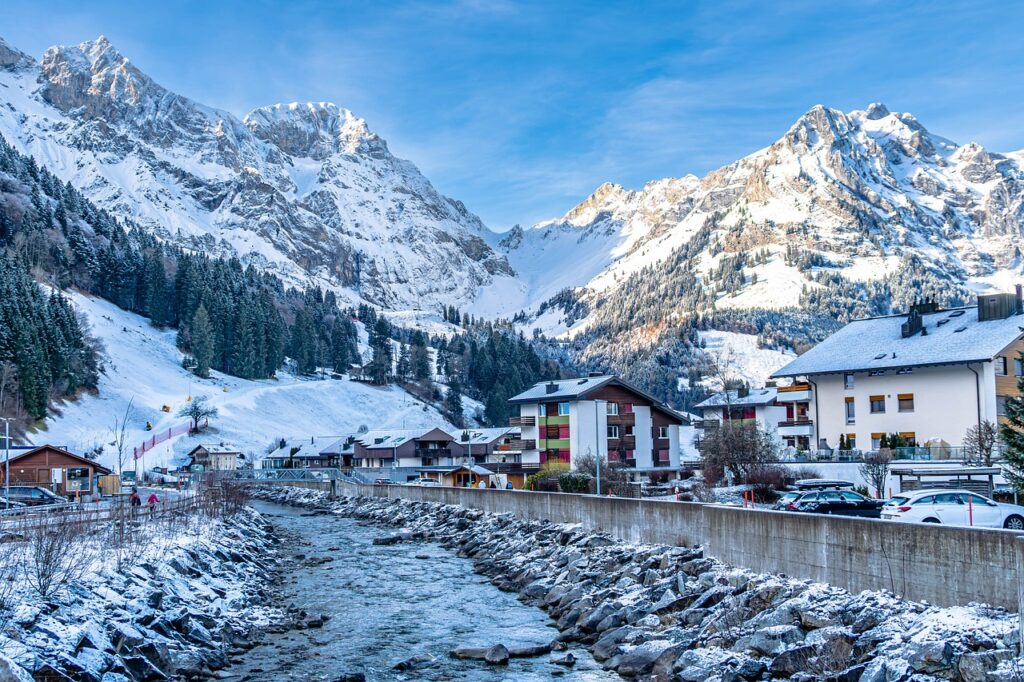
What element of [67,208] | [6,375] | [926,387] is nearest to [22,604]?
[926,387]

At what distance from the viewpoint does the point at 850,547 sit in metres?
21.6

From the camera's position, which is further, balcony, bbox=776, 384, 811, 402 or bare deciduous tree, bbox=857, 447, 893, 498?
balcony, bbox=776, 384, 811, 402

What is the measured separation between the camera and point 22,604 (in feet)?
65.4

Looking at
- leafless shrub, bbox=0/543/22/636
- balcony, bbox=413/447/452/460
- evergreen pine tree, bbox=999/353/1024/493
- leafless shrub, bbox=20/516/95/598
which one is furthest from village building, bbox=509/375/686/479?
leafless shrub, bbox=0/543/22/636

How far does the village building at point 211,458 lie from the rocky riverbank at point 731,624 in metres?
91.6

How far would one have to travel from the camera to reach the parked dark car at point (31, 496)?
158 ft

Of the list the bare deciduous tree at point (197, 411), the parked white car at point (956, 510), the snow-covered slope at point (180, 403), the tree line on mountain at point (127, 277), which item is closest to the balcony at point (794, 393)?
the parked white car at point (956, 510)

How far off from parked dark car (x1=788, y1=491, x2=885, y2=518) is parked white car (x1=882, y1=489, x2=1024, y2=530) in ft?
19.6

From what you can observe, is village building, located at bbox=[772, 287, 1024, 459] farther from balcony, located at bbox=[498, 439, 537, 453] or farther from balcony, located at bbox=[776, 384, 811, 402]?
balcony, located at bbox=[498, 439, 537, 453]

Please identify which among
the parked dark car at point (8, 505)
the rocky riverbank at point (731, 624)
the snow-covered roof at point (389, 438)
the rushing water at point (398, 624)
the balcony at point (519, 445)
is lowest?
the rushing water at point (398, 624)

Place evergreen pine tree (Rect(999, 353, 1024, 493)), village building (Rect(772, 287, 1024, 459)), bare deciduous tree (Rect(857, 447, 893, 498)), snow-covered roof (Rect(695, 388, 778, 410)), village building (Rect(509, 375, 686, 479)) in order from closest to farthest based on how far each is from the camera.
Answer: evergreen pine tree (Rect(999, 353, 1024, 493)) → bare deciduous tree (Rect(857, 447, 893, 498)) → village building (Rect(772, 287, 1024, 459)) → village building (Rect(509, 375, 686, 479)) → snow-covered roof (Rect(695, 388, 778, 410))

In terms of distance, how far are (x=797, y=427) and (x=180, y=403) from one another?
10013cm

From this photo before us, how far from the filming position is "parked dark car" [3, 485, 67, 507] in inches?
1900

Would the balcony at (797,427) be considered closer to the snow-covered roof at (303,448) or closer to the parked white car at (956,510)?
the parked white car at (956,510)
